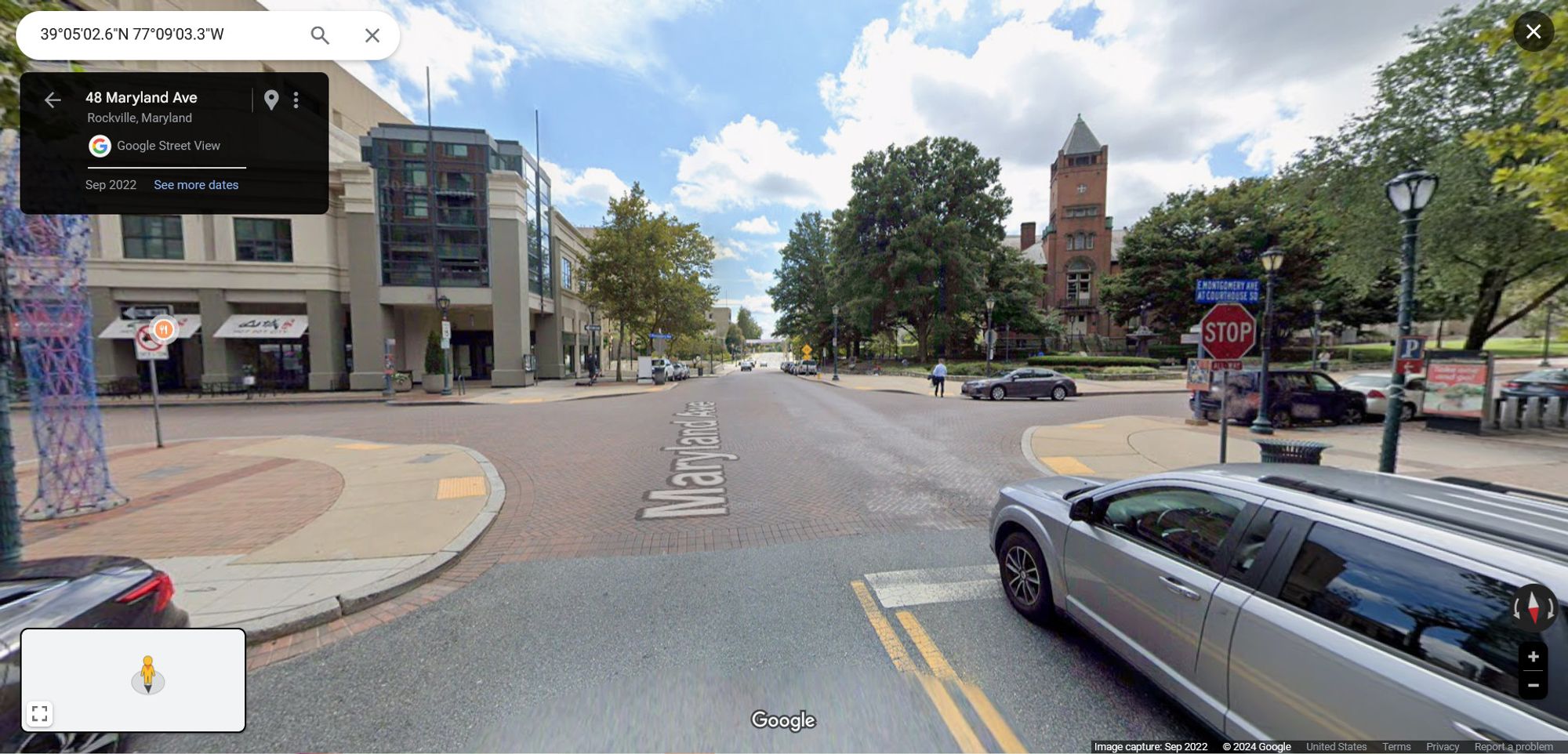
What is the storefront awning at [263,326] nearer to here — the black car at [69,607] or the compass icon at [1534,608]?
the black car at [69,607]

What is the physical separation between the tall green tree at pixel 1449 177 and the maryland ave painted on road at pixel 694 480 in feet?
57.3

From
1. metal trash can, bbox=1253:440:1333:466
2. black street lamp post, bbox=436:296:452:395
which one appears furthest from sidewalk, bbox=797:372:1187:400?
black street lamp post, bbox=436:296:452:395

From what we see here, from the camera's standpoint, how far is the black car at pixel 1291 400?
43.5 ft

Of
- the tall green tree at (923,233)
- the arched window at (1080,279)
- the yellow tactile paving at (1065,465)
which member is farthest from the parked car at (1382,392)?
the arched window at (1080,279)

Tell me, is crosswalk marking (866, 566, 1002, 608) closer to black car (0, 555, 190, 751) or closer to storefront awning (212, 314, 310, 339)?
black car (0, 555, 190, 751)

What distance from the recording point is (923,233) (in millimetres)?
35906

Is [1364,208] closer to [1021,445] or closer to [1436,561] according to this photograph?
[1021,445]

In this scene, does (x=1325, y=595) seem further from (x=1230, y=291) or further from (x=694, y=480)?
(x=1230, y=291)

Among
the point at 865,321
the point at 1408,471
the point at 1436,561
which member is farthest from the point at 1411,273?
the point at 865,321

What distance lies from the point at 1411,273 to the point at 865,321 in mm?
32338

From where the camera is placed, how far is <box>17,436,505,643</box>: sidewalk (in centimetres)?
411

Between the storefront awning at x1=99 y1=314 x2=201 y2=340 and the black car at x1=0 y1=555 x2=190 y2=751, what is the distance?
105 ft

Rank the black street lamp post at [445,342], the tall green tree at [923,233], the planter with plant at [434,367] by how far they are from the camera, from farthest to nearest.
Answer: the tall green tree at [923,233], the planter with plant at [434,367], the black street lamp post at [445,342]

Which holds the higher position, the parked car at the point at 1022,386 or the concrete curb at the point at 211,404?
the parked car at the point at 1022,386
